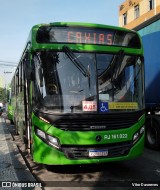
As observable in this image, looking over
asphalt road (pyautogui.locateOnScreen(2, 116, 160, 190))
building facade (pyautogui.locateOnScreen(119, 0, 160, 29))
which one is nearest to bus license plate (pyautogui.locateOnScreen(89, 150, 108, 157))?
asphalt road (pyautogui.locateOnScreen(2, 116, 160, 190))

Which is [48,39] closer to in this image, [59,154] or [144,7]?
[59,154]

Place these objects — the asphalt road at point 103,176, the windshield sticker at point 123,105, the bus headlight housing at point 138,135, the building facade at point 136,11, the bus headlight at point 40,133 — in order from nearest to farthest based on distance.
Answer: the asphalt road at point 103,176 < the bus headlight at point 40,133 < the windshield sticker at point 123,105 < the bus headlight housing at point 138,135 < the building facade at point 136,11

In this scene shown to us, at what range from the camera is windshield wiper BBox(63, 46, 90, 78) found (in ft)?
21.9

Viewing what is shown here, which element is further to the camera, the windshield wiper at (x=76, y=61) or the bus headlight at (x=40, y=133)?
the windshield wiper at (x=76, y=61)

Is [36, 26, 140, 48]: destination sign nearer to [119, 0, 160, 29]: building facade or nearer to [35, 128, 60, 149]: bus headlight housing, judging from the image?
[35, 128, 60, 149]: bus headlight housing

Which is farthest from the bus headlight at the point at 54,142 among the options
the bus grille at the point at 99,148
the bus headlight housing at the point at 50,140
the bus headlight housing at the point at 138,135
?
the bus headlight housing at the point at 138,135

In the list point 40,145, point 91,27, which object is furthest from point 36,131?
point 91,27

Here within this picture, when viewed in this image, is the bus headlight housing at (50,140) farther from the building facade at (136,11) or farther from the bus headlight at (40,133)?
the building facade at (136,11)

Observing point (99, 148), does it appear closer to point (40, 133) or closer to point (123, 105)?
point (123, 105)

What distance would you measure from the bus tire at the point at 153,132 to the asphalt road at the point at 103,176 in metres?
1.79

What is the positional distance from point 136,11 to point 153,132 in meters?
30.8

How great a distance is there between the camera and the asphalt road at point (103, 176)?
6270 millimetres

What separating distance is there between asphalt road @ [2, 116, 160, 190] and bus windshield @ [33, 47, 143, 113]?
1.39 metres

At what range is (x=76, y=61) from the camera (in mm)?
6684
